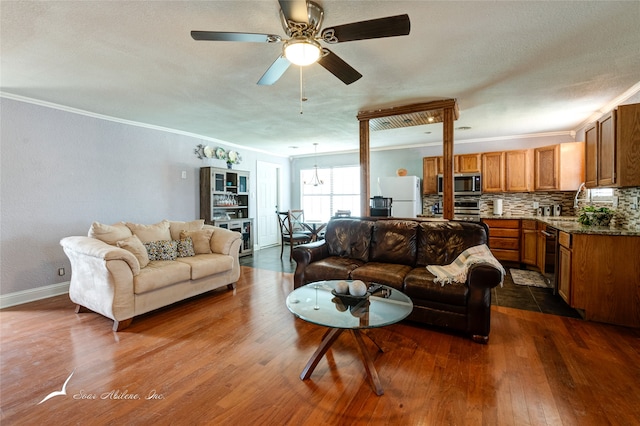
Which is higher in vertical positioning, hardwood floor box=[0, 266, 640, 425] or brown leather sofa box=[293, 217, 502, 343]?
brown leather sofa box=[293, 217, 502, 343]

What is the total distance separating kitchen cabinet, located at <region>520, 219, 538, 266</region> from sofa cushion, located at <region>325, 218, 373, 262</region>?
9.87ft

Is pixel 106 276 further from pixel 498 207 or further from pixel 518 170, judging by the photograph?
pixel 518 170

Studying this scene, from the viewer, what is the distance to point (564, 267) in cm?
317

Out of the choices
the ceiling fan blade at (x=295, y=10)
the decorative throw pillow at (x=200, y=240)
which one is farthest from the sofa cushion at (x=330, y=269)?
the ceiling fan blade at (x=295, y=10)

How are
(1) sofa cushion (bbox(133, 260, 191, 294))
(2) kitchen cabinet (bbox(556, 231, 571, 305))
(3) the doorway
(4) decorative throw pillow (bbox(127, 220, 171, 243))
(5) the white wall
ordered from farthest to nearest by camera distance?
(3) the doorway
(4) decorative throw pillow (bbox(127, 220, 171, 243))
(5) the white wall
(2) kitchen cabinet (bbox(556, 231, 571, 305))
(1) sofa cushion (bbox(133, 260, 191, 294))

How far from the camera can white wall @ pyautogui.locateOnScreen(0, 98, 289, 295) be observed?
3402mm

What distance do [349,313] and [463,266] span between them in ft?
4.48

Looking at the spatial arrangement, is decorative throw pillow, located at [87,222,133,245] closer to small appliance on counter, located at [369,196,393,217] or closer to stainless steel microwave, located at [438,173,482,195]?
small appliance on counter, located at [369,196,393,217]

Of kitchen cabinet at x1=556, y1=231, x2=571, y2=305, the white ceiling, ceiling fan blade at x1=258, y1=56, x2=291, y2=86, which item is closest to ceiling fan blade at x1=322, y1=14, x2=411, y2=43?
the white ceiling

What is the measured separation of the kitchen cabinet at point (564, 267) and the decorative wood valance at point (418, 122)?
3.81 feet

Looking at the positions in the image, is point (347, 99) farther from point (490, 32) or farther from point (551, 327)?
point (551, 327)

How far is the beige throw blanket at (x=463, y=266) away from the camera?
2584mm

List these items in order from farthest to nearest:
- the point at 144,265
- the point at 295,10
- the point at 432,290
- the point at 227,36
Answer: the point at 144,265 < the point at 432,290 < the point at 227,36 < the point at 295,10

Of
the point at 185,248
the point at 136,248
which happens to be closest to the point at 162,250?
the point at 185,248
